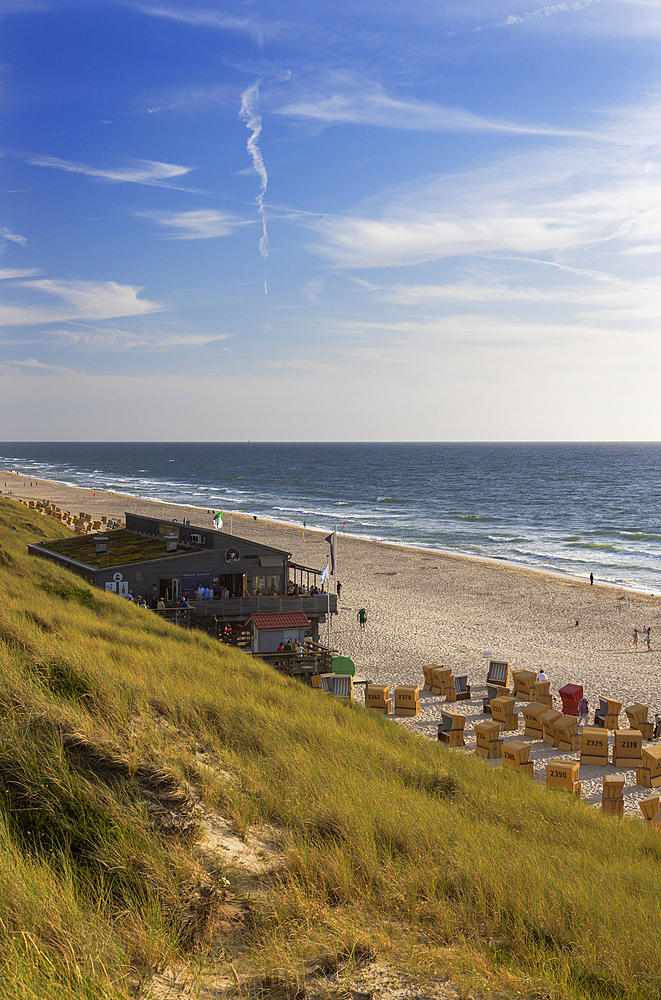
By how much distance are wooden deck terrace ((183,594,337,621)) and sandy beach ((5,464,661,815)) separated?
12.4ft

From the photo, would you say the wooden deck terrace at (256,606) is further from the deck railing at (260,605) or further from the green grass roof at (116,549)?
the green grass roof at (116,549)

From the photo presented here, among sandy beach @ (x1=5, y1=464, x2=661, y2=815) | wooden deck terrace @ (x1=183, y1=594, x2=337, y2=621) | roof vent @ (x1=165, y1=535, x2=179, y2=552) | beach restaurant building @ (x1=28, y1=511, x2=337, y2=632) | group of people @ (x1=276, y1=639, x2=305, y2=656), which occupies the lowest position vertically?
sandy beach @ (x1=5, y1=464, x2=661, y2=815)

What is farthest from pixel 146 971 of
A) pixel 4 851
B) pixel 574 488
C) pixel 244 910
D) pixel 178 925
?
pixel 574 488

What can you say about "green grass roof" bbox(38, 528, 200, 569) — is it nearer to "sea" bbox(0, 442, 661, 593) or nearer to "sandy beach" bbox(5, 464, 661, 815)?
"sandy beach" bbox(5, 464, 661, 815)

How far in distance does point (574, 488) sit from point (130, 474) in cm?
9903

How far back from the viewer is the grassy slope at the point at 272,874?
3754 millimetres

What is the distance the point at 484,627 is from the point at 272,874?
88.3 feet

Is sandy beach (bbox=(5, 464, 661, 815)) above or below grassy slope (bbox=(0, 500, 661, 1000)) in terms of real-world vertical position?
below

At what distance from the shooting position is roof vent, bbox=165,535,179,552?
22.6m

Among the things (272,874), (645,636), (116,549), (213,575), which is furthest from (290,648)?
(645,636)

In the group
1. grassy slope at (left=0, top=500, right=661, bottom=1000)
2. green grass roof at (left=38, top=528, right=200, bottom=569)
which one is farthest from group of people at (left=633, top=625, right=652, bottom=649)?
grassy slope at (left=0, top=500, right=661, bottom=1000)

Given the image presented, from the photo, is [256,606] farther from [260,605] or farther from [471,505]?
[471,505]

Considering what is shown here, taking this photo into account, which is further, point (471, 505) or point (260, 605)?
point (471, 505)

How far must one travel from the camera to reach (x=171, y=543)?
74.9 ft
